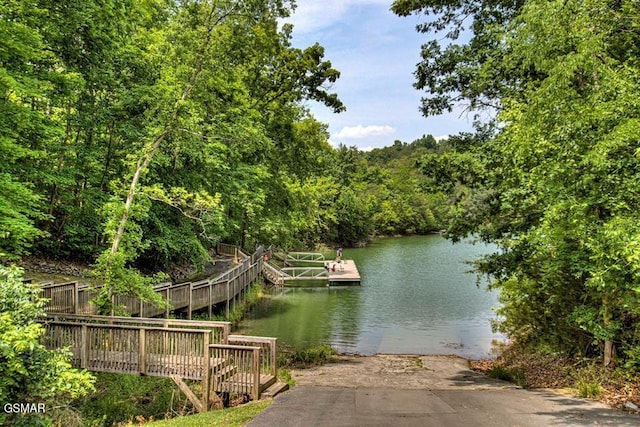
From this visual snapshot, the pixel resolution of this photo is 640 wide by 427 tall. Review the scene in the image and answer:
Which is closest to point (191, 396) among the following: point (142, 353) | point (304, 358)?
point (142, 353)

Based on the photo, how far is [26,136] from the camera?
10.4 metres

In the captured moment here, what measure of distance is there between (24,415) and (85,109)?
39.4 feet

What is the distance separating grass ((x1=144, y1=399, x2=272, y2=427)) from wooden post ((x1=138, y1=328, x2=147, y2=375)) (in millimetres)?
1905

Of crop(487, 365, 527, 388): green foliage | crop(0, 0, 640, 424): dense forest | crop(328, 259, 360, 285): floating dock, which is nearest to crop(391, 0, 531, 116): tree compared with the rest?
crop(0, 0, 640, 424): dense forest

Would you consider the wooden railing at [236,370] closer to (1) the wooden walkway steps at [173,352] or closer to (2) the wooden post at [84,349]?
(1) the wooden walkway steps at [173,352]

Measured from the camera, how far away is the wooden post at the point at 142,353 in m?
8.59

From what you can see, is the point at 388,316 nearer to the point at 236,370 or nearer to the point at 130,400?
the point at 130,400

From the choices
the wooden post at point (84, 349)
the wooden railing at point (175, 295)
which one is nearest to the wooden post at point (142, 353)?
the wooden post at point (84, 349)

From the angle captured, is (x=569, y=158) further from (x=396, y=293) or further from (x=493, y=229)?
(x=396, y=293)

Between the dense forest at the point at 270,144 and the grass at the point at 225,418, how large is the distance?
5.48 feet

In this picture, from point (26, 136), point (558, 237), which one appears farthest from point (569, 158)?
point (26, 136)

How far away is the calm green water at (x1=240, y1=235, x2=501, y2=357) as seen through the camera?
17188mm

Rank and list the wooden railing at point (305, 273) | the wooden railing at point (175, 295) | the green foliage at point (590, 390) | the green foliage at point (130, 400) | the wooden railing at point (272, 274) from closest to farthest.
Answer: the green foliage at point (590, 390)
the green foliage at point (130, 400)
the wooden railing at point (175, 295)
the wooden railing at point (272, 274)
the wooden railing at point (305, 273)

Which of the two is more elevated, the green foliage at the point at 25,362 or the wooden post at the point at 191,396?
the green foliage at the point at 25,362
